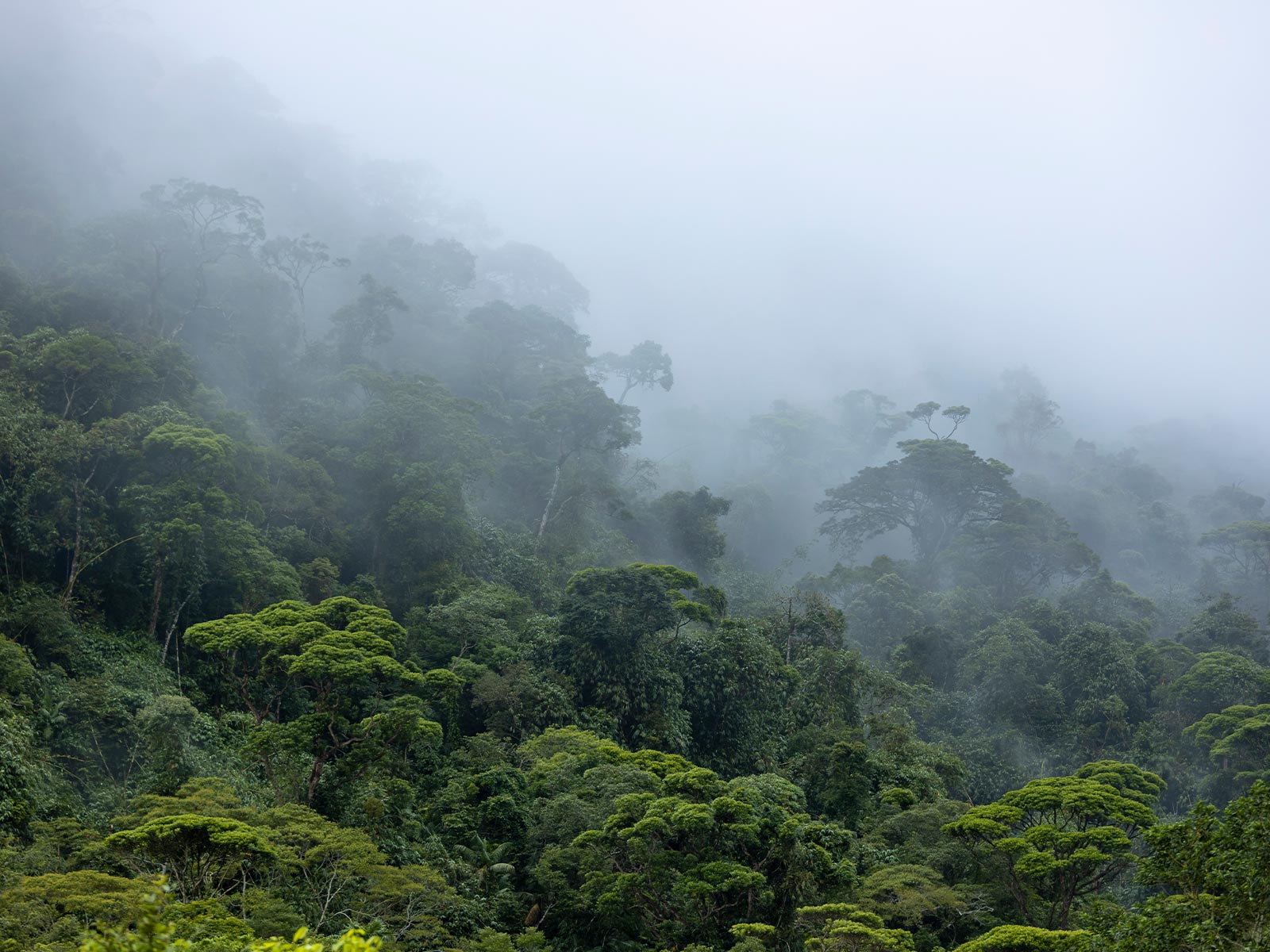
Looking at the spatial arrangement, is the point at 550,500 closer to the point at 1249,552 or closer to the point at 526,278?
the point at 526,278

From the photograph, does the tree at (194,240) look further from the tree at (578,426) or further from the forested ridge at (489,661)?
the tree at (578,426)

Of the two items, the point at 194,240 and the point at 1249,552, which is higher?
the point at 1249,552

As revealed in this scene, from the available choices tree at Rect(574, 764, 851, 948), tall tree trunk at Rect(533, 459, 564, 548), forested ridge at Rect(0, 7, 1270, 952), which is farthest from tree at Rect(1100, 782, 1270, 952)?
tall tree trunk at Rect(533, 459, 564, 548)

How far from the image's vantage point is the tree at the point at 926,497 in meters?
40.2

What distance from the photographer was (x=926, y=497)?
41938 millimetres

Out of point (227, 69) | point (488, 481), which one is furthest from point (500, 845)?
point (227, 69)

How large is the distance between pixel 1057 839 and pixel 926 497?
29817 mm

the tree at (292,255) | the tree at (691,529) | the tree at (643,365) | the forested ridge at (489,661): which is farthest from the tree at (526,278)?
the tree at (691,529)

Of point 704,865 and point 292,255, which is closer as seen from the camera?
point 704,865

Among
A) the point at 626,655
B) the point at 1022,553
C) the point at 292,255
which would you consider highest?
the point at 292,255

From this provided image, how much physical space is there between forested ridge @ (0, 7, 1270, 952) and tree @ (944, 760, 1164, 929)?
0.10 meters

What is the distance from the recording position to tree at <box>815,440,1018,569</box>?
40219mm

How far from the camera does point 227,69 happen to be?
55.5m

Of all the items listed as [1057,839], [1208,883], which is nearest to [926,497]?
[1057,839]
